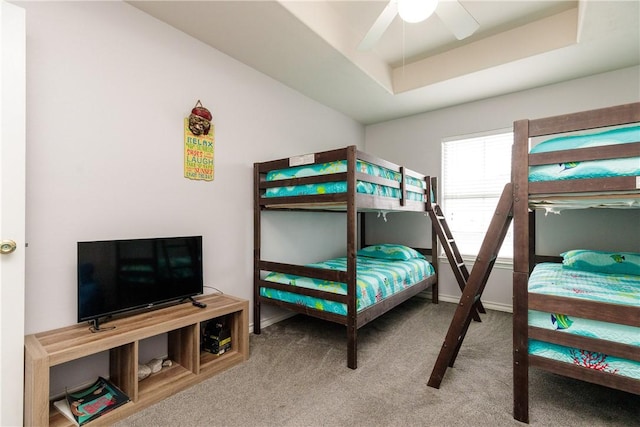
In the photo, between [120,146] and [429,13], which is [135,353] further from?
[429,13]

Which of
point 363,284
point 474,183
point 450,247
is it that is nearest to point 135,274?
point 363,284

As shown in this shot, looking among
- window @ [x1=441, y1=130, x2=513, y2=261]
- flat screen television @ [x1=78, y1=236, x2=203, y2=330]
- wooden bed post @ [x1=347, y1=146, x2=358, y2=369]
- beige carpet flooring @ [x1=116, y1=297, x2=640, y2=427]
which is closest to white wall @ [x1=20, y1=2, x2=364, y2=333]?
flat screen television @ [x1=78, y1=236, x2=203, y2=330]

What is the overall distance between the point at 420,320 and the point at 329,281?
1.43 m

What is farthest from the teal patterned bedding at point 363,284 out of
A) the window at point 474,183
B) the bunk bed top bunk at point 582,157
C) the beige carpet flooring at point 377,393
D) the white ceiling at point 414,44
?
the white ceiling at point 414,44

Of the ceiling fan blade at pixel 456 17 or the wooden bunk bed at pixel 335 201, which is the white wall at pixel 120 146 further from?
the ceiling fan blade at pixel 456 17

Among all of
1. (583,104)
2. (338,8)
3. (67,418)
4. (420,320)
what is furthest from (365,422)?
(583,104)

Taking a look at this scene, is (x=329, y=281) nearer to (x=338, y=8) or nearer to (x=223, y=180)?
(x=223, y=180)

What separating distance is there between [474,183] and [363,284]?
7.40 feet

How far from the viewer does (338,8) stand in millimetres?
2449

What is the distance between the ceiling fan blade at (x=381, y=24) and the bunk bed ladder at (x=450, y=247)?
6.75 ft

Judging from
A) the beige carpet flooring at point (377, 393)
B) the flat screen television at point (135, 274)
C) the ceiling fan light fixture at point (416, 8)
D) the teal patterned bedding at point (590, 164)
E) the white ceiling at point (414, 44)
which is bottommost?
the beige carpet flooring at point (377, 393)

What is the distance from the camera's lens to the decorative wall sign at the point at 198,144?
2.31m

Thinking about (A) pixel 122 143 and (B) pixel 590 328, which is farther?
(A) pixel 122 143

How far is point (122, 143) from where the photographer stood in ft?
6.49
